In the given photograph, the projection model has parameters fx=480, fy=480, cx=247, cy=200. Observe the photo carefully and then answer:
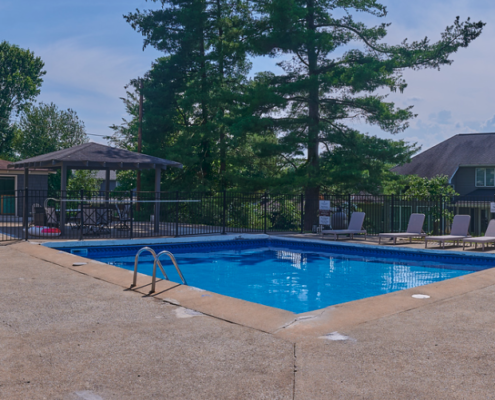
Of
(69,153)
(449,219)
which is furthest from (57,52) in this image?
(449,219)

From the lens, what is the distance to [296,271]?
13.1 m

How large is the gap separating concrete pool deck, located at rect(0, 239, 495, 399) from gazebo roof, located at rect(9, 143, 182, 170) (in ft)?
30.3

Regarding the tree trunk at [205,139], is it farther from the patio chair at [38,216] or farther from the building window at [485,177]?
the building window at [485,177]

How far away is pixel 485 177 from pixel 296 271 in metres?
23.6

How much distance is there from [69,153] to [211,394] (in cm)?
1471

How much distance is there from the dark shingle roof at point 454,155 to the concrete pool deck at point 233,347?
27.4m

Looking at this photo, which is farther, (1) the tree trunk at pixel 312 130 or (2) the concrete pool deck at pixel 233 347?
(1) the tree trunk at pixel 312 130

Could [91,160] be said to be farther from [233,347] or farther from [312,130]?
[233,347]

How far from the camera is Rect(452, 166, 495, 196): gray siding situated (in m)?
32.0

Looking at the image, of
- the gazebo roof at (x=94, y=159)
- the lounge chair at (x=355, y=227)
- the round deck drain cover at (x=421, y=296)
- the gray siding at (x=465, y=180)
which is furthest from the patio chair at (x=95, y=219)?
the gray siding at (x=465, y=180)

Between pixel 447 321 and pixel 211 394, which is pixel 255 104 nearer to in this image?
pixel 447 321

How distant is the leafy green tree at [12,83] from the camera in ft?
138

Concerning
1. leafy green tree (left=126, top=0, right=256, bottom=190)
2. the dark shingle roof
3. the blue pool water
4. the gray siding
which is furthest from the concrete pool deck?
the dark shingle roof

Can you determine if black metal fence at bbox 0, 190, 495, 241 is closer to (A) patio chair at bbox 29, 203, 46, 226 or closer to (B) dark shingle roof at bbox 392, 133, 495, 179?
(A) patio chair at bbox 29, 203, 46, 226
